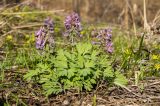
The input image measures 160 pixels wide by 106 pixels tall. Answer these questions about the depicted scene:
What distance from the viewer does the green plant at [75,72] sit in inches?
114

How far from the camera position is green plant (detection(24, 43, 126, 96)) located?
2898 mm

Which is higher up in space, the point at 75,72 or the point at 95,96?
the point at 75,72

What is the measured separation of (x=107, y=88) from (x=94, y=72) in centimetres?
23

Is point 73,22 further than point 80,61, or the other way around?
point 73,22

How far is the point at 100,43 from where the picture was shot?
10.6ft

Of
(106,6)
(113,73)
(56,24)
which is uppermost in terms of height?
(106,6)

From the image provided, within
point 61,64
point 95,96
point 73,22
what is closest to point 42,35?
point 73,22

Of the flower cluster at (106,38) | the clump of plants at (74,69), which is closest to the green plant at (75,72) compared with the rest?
the clump of plants at (74,69)

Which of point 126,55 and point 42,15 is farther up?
point 42,15

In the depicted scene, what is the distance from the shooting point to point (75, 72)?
2916mm

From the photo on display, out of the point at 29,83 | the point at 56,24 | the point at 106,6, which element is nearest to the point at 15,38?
the point at 56,24

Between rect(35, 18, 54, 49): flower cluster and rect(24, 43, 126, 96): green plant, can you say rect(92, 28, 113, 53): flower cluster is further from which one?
rect(35, 18, 54, 49): flower cluster

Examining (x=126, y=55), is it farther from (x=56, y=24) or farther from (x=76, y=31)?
(x=56, y=24)

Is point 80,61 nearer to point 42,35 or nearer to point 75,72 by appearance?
point 75,72
